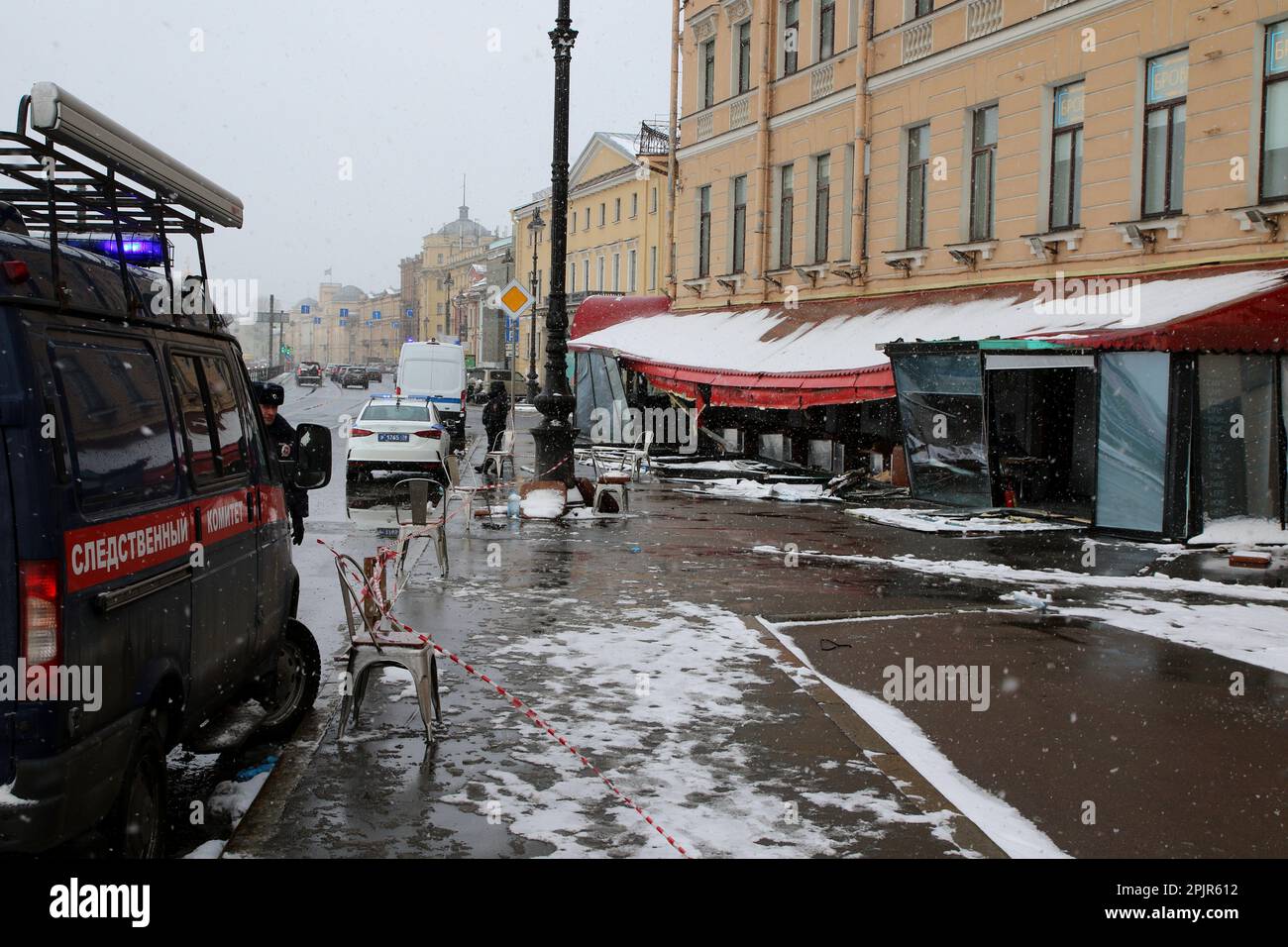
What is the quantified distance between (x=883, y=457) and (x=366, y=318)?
573 ft

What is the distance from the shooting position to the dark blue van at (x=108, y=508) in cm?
371

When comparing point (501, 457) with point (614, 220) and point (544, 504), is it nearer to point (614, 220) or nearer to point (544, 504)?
point (544, 504)

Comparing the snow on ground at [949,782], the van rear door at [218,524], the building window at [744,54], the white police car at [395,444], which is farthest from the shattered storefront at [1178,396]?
the building window at [744,54]

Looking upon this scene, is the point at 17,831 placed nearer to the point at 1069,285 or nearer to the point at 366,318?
the point at 1069,285

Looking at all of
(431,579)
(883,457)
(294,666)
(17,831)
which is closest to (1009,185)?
(883,457)

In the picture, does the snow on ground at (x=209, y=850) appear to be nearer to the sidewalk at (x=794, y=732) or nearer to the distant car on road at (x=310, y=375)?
the sidewalk at (x=794, y=732)

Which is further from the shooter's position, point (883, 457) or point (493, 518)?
point (883, 457)

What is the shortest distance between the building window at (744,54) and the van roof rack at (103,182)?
2478 centimetres

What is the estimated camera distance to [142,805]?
4.43 metres

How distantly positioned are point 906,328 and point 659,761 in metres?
14.9

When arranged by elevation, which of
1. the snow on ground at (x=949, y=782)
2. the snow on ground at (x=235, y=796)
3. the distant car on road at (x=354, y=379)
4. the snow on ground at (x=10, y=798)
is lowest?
the snow on ground at (x=235, y=796)

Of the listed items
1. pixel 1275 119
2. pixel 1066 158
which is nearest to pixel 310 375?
pixel 1066 158

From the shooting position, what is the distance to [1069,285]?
17.9 metres

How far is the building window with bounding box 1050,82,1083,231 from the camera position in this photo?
60.5ft
